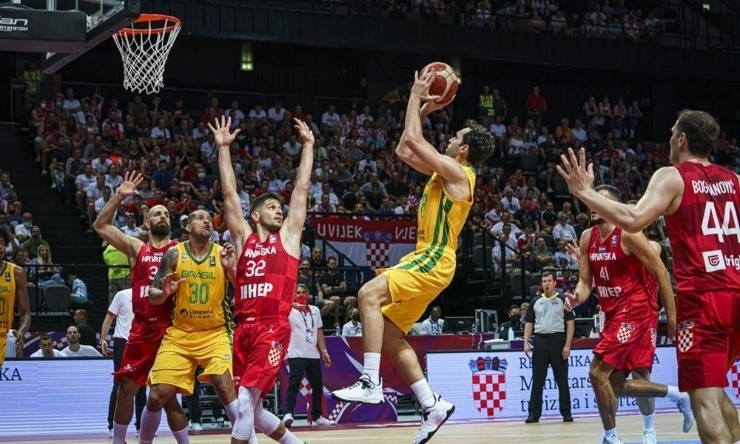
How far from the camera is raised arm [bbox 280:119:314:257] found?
29.6 ft

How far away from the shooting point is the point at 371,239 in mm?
23375

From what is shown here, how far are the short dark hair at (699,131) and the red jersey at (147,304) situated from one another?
4.98 meters

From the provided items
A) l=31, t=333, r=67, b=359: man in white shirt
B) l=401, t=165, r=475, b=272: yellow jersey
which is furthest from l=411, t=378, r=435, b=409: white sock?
l=31, t=333, r=67, b=359: man in white shirt

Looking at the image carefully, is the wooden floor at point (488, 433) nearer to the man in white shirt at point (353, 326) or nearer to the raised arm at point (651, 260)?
the raised arm at point (651, 260)

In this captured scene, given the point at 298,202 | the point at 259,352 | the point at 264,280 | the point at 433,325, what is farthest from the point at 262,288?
the point at 433,325

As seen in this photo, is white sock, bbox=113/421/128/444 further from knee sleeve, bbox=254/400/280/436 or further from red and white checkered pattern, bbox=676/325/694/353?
red and white checkered pattern, bbox=676/325/694/353

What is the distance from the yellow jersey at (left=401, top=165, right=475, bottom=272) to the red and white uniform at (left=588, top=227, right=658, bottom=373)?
2542 mm

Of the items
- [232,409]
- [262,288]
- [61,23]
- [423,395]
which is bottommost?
[232,409]

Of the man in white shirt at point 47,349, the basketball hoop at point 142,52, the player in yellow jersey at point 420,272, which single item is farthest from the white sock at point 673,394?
the basketball hoop at point 142,52

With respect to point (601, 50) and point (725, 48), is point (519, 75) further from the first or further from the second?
point (725, 48)

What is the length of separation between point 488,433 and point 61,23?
23.5 feet

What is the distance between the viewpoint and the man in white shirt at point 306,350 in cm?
1627

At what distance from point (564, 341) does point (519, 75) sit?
20.9 metres

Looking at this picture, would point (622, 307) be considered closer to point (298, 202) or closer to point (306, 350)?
point (298, 202)
